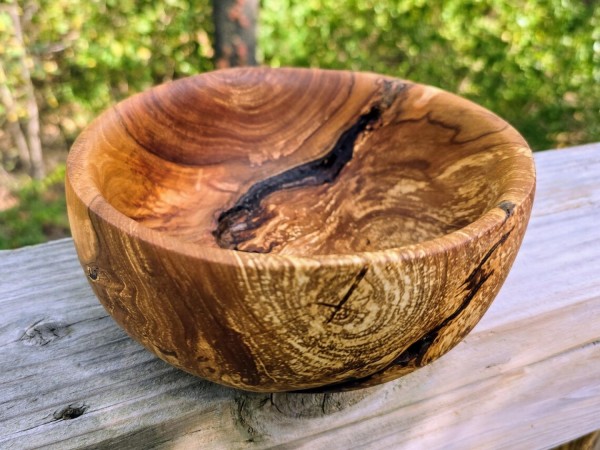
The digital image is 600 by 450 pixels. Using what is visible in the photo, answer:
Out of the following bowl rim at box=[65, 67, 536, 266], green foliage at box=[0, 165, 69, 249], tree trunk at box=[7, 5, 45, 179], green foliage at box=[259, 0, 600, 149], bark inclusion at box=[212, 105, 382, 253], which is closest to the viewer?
bowl rim at box=[65, 67, 536, 266]

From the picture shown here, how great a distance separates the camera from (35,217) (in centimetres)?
175

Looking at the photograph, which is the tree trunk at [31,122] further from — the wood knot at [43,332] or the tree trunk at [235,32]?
the wood knot at [43,332]

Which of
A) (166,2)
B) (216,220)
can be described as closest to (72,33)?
(166,2)

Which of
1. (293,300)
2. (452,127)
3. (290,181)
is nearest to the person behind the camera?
(293,300)

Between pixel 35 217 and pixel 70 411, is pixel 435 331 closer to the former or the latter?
pixel 70 411

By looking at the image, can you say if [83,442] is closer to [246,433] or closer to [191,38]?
[246,433]

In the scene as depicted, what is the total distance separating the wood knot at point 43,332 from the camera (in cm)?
60

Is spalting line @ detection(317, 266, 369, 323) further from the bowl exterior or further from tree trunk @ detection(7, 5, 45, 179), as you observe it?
tree trunk @ detection(7, 5, 45, 179)

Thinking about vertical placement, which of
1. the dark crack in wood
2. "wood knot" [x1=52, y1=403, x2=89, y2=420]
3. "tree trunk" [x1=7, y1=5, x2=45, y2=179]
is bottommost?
"tree trunk" [x1=7, y1=5, x2=45, y2=179]

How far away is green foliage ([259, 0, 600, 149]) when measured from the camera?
6.34 feet

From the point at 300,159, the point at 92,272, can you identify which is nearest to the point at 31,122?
the point at 300,159

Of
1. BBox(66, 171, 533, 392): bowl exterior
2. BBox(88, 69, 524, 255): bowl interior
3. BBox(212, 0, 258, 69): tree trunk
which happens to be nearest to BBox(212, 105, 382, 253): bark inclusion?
BBox(88, 69, 524, 255): bowl interior

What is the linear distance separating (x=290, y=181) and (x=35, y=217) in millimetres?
1230

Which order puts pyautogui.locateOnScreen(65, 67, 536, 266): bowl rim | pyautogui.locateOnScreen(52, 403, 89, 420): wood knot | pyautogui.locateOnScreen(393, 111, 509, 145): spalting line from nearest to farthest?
1. pyautogui.locateOnScreen(65, 67, 536, 266): bowl rim
2. pyautogui.locateOnScreen(52, 403, 89, 420): wood knot
3. pyautogui.locateOnScreen(393, 111, 509, 145): spalting line
